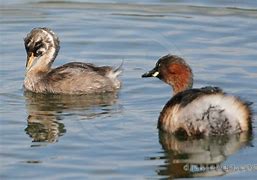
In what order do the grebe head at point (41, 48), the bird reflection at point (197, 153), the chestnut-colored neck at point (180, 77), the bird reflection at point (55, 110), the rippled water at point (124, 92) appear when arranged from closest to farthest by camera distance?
the bird reflection at point (197, 153) < the rippled water at point (124, 92) < the bird reflection at point (55, 110) < the chestnut-colored neck at point (180, 77) < the grebe head at point (41, 48)

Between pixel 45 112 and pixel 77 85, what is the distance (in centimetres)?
118

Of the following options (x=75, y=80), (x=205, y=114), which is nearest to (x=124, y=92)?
(x=75, y=80)

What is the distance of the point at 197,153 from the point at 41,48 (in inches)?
164

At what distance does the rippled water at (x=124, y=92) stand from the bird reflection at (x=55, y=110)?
1 centimetres

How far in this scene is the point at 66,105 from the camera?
1241 centimetres

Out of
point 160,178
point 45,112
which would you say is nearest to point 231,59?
point 45,112

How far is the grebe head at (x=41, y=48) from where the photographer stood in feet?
44.8

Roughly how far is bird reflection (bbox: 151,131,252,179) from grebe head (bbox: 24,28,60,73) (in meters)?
3.33

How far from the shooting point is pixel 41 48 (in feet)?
45.2

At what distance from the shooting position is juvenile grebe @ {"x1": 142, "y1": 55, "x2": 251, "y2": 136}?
10383 millimetres

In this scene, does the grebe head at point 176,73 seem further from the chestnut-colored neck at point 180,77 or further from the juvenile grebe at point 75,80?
the juvenile grebe at point 75,80

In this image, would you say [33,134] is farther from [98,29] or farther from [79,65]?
[98,29]

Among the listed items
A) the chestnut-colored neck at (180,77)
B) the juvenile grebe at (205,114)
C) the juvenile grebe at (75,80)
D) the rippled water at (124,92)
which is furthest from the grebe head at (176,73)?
the juvenile grebe at (75,80)

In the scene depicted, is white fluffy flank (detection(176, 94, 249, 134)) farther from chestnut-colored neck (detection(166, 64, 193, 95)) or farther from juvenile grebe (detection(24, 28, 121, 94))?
juvenile grebe (detection(24, 28, 121, 94))
